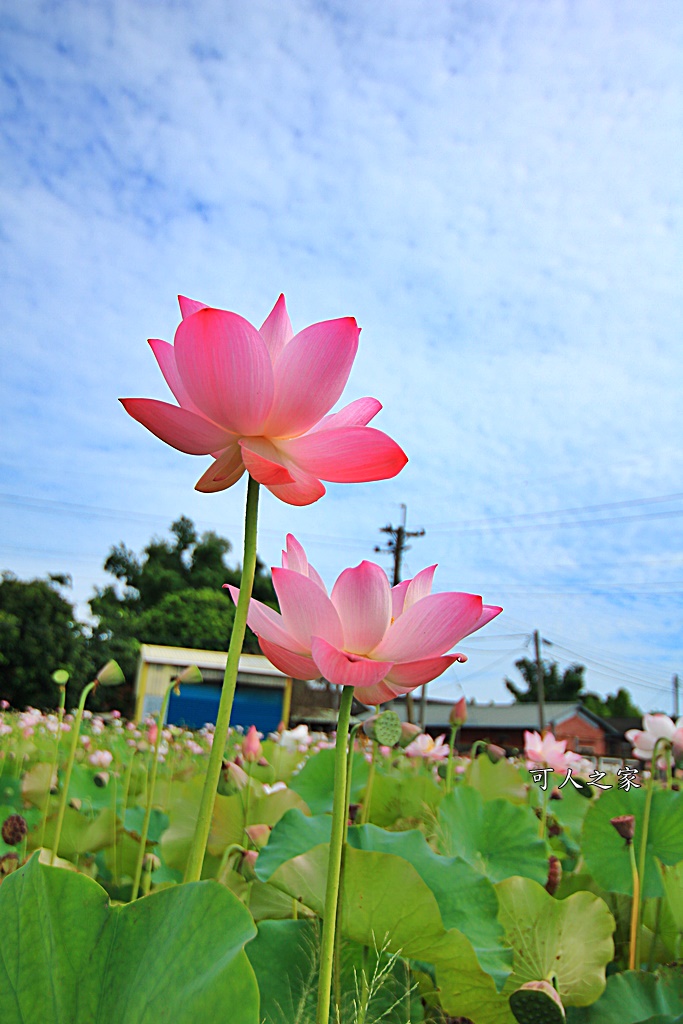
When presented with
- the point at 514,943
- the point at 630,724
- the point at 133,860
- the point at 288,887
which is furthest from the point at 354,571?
the point at 630,724

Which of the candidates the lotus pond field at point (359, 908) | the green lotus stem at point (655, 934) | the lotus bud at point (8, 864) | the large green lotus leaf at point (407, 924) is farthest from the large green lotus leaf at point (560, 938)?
the lotus bud at point (8, 864)

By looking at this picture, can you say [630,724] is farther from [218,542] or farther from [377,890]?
[377,890]

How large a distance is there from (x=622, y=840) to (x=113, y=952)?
0.87m

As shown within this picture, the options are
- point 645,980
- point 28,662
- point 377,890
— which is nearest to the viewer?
point 377,890

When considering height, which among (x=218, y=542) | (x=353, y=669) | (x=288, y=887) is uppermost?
(x=218, y=542)

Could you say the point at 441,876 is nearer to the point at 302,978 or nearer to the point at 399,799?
the point at 302,978

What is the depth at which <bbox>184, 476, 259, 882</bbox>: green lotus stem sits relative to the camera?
0.34m

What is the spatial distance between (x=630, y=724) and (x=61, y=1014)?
24.3 metres

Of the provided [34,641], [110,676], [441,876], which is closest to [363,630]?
[441,876]

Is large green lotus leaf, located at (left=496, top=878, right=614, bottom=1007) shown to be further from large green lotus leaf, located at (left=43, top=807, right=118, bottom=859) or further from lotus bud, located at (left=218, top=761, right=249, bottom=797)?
large green lotus leaf, located at (left=43, top=807, right=118, bottom=859)

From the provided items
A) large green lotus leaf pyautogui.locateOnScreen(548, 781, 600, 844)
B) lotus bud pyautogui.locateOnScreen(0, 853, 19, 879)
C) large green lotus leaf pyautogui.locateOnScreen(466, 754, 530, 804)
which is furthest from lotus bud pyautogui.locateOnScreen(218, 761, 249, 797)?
large green lotus leaf pyautogui.locateOnScreen(548, 781, 600, 844)

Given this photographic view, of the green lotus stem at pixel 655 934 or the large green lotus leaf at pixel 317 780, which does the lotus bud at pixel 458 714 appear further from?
the green lotus stem at pixel 655 934

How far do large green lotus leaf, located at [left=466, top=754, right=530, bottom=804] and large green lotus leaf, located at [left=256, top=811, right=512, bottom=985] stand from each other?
0.95 metres

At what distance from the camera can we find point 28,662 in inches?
484
